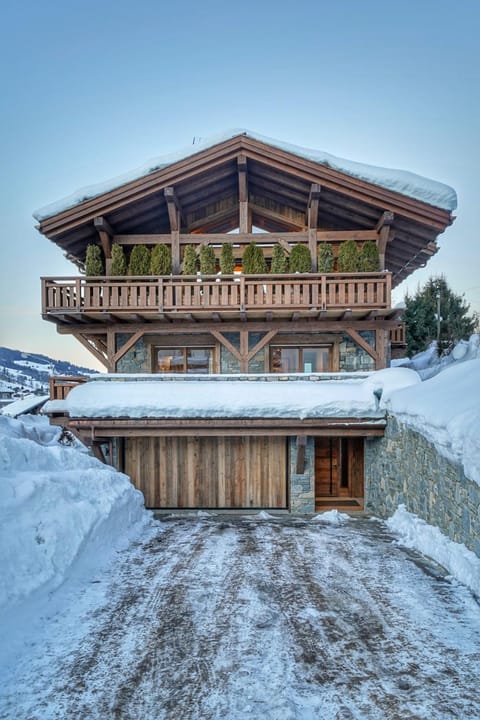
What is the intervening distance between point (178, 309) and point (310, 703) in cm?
892

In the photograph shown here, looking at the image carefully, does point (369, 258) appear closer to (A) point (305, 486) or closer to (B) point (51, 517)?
(A) point (305, 486)

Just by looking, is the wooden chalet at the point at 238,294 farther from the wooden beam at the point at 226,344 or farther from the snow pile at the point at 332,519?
the snow pile at the point at 332,519

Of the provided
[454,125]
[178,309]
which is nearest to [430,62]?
[454,125]

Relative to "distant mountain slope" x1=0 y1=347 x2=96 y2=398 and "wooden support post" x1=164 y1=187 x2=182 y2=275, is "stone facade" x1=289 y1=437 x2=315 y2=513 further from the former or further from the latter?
"distant mountain slope" x1=0 y1=347 x2=96 y2=398

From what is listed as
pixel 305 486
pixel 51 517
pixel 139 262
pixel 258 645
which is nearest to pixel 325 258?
pixel 139 262

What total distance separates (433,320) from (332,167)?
54.3ft

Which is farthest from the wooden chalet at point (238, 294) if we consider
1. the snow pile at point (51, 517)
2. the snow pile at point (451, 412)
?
the snow pile at point (451, 412)

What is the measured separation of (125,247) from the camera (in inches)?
484

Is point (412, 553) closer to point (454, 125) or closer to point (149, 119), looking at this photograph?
point (454, 125)

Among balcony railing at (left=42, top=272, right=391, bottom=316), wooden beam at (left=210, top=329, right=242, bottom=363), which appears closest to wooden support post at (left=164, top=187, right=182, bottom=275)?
balcony railing at (left=42, top=272, right=391, bottom=316)

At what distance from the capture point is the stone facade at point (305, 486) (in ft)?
33.0

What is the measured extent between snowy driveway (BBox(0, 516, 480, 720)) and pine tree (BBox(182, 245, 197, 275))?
7.56 meters

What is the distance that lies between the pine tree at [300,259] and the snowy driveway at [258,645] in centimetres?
752

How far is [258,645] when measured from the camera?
3539 millimetres
